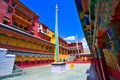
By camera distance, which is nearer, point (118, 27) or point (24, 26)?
point (118, 27)

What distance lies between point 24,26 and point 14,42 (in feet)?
25.5

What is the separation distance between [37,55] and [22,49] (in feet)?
16.7

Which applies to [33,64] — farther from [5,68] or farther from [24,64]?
[5,68]

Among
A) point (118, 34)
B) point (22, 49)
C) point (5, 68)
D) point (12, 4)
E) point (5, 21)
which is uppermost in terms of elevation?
point (12, 4)

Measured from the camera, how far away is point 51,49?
3095 cm

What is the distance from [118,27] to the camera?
1.47 metres

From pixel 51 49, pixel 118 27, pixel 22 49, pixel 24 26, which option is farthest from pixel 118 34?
pixel 51 49

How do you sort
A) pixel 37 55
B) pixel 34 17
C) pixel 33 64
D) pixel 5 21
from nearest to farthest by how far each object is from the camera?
pixel 5 21, pixel 33 64, pixel 37 55, pixel 34 17

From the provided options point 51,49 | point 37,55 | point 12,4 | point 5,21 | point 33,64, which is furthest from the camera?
point 51,49

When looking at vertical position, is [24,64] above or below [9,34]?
below

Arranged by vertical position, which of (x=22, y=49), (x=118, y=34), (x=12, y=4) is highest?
(x=12, y=4)

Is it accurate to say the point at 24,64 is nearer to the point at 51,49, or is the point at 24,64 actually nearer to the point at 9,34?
the point at 9,34

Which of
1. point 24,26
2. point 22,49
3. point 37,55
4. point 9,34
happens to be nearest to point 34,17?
point 24,26

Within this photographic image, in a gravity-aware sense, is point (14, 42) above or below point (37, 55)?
above
